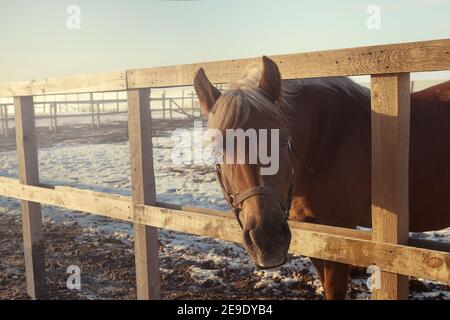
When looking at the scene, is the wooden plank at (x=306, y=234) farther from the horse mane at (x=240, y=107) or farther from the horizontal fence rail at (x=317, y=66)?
the horizontal fence rail at (x=317, y=66)

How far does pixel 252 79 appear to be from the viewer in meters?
2.20

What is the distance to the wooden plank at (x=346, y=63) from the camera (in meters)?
1.81

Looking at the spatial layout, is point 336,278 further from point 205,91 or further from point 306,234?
point 205,91

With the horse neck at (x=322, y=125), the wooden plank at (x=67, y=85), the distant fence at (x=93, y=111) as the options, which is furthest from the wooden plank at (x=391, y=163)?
the distant fence at (x=93, y=111)

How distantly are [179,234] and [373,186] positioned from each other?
13.6 feet

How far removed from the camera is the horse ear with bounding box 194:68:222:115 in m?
2.10

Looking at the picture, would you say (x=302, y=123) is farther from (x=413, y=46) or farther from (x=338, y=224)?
(x=413, y=46)

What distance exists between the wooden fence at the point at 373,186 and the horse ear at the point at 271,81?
27 centimetres

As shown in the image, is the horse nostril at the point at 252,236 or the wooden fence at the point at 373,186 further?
the wooden fence at the point at 373,186

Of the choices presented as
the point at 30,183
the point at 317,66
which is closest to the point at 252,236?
the point at 317,66

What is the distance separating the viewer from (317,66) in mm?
2182

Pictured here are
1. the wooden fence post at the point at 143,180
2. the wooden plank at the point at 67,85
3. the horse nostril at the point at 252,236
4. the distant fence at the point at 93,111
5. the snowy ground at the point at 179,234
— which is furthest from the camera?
the distant fence at the point at 93,111

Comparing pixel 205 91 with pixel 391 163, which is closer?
pixel 391 163
